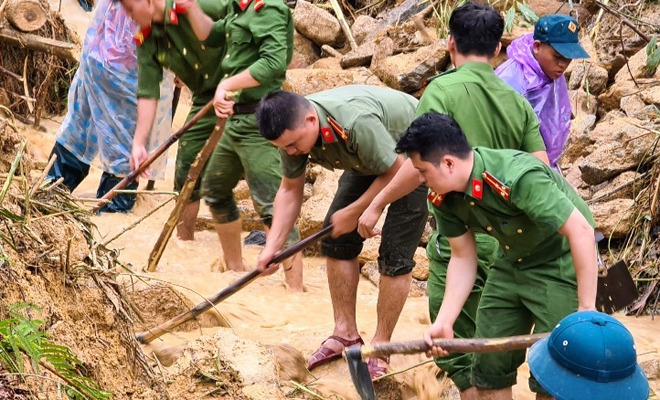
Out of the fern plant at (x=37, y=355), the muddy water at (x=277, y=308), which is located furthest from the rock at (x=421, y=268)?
the fern plant at (x=37, y=355)

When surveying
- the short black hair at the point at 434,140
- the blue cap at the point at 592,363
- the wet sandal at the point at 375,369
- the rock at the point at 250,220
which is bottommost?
the rock at the point at 250,220

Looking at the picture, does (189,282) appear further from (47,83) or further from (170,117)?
(47,83)

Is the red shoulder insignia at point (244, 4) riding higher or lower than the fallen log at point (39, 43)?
higher

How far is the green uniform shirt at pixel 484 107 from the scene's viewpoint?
4520 mm

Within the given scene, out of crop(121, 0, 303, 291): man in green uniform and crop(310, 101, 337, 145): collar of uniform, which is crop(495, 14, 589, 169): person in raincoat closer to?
crop(310, 101, 337, 145): collar of uniform

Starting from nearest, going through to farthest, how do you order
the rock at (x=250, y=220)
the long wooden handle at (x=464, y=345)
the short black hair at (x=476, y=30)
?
the long wooden handle at (x=464, y=345)
the short black hair at (x=476, y=30)
the rock at (x=250, y=220)

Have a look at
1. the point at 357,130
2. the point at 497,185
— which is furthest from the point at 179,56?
the point at 497,185

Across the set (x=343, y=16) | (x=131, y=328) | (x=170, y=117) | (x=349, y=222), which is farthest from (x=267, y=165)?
(x=343, y=16)

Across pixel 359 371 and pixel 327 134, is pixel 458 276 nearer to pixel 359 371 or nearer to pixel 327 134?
pixel 359 371

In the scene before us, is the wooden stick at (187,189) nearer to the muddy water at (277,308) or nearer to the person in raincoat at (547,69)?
the muddy water at (277,308)

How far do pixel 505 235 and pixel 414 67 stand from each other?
208 inches

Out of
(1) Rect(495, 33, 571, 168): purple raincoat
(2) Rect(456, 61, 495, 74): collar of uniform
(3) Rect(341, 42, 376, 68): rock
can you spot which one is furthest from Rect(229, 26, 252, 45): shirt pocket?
(3) Rect(341, 42, 376, 68): rock

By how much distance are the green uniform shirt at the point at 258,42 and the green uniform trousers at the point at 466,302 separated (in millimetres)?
1709

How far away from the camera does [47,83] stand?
9500mm
